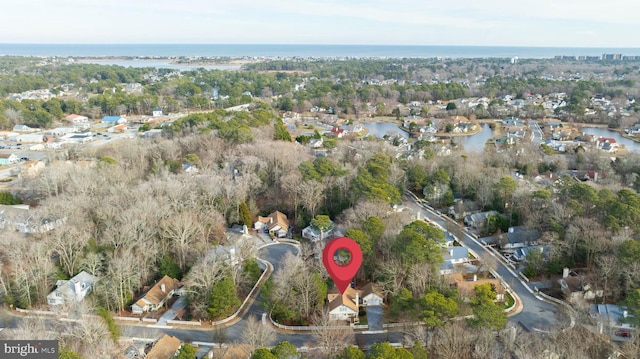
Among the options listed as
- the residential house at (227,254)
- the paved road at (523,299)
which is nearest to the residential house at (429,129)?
the paved road at (523,299)

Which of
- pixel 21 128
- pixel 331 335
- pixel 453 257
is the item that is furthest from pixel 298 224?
pixel 21 128

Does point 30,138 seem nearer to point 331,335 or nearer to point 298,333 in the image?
point 298,333

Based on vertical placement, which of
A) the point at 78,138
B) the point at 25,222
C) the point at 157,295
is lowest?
the point at 157,295

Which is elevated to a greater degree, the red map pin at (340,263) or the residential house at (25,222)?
the red map pin at (340,263)

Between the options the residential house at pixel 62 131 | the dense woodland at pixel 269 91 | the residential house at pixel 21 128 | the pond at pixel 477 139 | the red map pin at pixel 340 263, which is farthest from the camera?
the dense woodland at pixel 269 91

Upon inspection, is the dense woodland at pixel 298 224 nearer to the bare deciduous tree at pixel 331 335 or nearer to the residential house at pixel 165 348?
the bare deciduous tree at pixel 331 335
